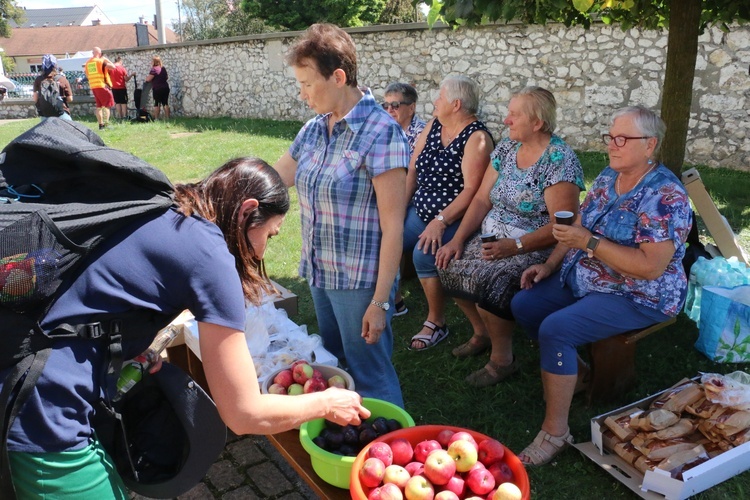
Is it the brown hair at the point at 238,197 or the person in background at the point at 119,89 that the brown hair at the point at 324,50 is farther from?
the person in background at the point at 119,89

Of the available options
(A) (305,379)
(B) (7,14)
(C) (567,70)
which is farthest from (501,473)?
(B) (7,14)

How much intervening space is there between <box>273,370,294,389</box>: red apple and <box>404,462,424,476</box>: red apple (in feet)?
2.55

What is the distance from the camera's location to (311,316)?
450 centimetres

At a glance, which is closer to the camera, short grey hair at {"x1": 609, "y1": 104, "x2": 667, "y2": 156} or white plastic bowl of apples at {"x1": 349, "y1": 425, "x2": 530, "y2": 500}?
white plastic bowl of apples at {"x1": 349, "y1": 425, "x2": 530, "y2": 500}

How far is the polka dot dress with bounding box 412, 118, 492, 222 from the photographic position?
3971mm

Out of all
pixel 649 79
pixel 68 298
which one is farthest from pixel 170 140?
pixel 68 298

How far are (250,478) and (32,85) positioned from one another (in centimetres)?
2696

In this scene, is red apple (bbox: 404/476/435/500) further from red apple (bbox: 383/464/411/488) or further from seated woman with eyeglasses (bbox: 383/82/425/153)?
seated woman with eyeglasses (bbox: 383/82/425/153)

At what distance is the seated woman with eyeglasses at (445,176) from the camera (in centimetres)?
391

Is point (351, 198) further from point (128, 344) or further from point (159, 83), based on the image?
point (159, 83)

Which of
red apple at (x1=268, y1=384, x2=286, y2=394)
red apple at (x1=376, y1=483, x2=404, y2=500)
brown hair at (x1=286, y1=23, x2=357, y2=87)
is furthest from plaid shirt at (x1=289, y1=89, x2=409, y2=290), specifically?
red apple at (x1=376, y1=483, x2=404, y2=500)

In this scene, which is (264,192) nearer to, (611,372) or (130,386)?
(130,386)

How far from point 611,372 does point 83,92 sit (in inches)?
857

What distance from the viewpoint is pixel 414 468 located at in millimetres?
1811
